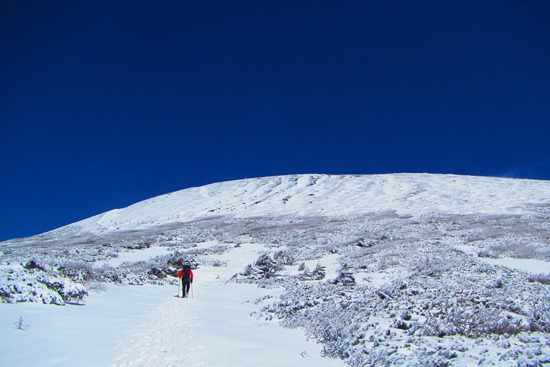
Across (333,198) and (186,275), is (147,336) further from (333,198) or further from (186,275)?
(333,198)

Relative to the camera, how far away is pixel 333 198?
55594 millimetres

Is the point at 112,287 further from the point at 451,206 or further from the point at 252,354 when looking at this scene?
the point at 451,206

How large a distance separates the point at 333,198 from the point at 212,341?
160ft

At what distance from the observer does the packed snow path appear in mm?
6566

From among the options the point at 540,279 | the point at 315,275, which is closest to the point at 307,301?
the point at 315,275

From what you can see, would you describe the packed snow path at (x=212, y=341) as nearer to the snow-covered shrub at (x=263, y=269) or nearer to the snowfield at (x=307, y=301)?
the snowfield at (x=307, y=301)

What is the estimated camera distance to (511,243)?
20.5 metres

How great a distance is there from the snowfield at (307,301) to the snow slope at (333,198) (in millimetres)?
11421

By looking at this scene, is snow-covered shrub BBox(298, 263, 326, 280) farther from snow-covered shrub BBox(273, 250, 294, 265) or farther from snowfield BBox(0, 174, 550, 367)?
snow-covered shrub BBox(273, 250, 294, 265)

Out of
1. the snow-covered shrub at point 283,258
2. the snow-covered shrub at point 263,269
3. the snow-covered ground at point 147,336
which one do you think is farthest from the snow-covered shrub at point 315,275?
the snow-covered ground at point 147,336

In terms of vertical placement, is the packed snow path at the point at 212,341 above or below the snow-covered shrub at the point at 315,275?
below

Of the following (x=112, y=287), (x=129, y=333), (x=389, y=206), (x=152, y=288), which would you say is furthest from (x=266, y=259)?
(x=389, y=206)

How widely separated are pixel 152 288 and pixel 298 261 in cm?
901

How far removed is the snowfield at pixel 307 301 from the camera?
655cm
